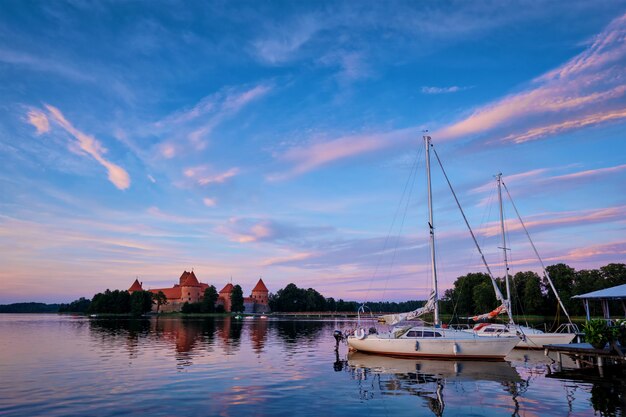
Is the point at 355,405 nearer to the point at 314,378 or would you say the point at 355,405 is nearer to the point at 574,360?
the point at 314,378

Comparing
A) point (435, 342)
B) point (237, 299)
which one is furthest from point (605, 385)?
point (237, 299)

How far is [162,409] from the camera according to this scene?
58.5 feet

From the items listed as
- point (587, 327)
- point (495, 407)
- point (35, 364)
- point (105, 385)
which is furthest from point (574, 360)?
point (35, 364)

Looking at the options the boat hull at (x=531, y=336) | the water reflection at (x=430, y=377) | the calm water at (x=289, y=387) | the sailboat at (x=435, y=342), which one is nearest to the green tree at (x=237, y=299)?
the calm water at (x=289, y=387)

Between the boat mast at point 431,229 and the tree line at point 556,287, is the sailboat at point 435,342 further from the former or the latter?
the tree line at point 556,287

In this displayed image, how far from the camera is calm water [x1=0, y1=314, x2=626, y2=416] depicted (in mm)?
18000

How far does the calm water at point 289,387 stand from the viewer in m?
18.0

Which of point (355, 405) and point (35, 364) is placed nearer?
point (355, 405)

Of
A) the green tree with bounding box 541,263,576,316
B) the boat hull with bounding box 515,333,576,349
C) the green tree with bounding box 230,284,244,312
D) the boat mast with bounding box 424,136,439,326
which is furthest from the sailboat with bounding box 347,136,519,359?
the green tree with bounding box 230,284,244,312

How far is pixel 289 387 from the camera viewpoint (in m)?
22.8

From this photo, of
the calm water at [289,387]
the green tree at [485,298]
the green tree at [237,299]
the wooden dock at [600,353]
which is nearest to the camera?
the calm water at [289,387]

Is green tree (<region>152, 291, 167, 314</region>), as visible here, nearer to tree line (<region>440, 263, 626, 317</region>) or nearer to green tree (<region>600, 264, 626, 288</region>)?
tree line (<region>440, 263, 626, 317</region>)

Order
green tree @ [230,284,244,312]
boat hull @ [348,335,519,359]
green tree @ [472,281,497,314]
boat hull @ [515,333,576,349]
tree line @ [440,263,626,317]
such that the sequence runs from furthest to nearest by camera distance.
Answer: green tree @ [230,284,244,312] → green tree @ [472,281,497,314] → tree line @ [440,263,626,317] → boat hull @ [515,333,576,349] → boat hull @ [348,335,519,359]

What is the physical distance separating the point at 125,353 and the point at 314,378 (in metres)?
Answer: 20.0
